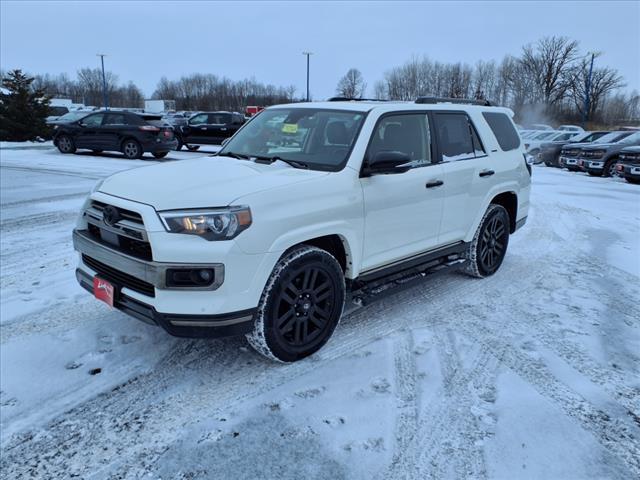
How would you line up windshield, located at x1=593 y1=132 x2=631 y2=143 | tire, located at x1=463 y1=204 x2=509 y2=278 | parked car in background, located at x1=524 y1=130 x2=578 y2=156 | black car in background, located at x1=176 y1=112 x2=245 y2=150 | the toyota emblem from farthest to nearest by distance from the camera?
parked car in background, located at x1=524 y1=130 x2=578 y2=156 → black car in background, located at x1=176 y1=112 x2=245 y2=150 → windshield, located at x1=593 y1=132 x2=631 y2=143 → tire, located at x1=463 y1=204 x2=509 y2=278 → the toyota emblem

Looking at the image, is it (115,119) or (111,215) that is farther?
(115,119)

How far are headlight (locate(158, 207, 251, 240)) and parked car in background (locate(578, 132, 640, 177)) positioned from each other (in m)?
17.2

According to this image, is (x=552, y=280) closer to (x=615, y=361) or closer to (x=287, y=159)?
(x=615, y=361)

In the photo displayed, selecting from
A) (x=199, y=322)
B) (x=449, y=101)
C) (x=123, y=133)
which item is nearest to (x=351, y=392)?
(x=199, y=322)

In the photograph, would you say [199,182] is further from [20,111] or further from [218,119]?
[20,111]

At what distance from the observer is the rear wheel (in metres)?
16.8

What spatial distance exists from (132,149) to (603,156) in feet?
52.9

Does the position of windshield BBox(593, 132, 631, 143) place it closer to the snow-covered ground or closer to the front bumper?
the snow-covered ground

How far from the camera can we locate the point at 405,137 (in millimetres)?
4434

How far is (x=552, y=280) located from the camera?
18.5 feet

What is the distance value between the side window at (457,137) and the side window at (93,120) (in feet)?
50.5

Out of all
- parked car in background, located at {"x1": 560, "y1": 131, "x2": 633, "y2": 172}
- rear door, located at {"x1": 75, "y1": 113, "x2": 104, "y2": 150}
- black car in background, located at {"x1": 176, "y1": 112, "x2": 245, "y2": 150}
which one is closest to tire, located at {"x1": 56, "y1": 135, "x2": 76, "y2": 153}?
rear door, located at {"x1": 75, "y1": 113, "x2": 104, "y2": 150}

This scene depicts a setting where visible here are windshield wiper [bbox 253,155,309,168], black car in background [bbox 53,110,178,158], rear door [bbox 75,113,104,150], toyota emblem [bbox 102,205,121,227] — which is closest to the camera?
toyota emblem [bbox 102,205,121,227]

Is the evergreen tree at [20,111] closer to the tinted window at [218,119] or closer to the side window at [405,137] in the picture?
the tinted window at [218,119]
